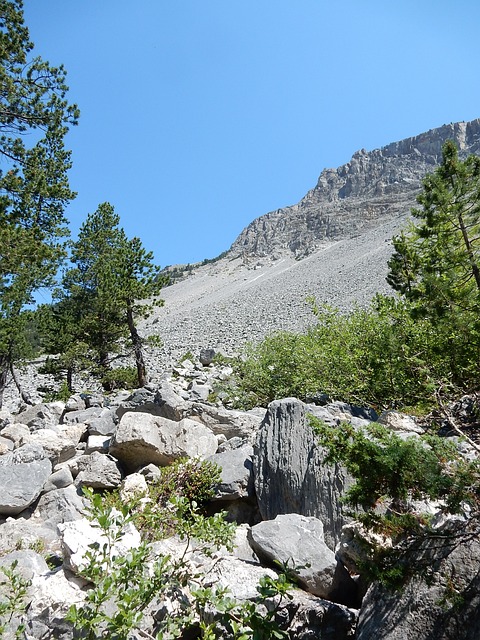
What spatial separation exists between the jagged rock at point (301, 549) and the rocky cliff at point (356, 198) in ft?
360

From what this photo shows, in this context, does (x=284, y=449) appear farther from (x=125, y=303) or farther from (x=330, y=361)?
(x=125, y=303)

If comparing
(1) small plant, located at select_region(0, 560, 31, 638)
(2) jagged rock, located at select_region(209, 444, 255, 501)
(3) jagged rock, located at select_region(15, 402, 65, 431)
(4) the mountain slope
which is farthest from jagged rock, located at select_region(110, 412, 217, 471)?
(4) the mountain slope

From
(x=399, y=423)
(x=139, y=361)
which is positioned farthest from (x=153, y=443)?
(x=139, y=361)

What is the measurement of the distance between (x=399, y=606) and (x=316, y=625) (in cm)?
82

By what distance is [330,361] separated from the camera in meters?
12.9

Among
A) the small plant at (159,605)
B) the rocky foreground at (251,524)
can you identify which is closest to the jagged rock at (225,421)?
the rocky foreground at (251,524)

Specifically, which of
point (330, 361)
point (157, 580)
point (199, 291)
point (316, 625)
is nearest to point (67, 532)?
point (157, 580)

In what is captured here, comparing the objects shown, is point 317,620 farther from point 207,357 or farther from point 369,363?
point 207,357

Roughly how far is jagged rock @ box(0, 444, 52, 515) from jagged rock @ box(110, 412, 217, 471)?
→ 4.36 ft

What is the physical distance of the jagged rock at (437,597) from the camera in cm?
315

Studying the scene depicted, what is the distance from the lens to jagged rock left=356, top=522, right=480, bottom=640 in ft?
10.3

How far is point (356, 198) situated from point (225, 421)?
14686cm

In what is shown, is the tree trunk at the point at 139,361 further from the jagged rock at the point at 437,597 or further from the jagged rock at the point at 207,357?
the jagged rock at the point at 437,597

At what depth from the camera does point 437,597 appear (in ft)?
11.0
